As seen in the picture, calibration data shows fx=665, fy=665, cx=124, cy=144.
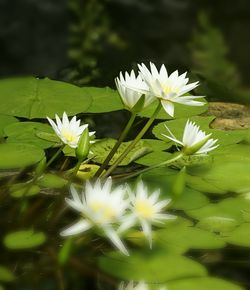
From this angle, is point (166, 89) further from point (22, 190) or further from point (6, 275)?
point (6, 275)

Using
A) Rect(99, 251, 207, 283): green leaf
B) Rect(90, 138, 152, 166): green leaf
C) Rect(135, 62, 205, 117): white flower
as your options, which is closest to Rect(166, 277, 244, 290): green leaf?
Rect(99, 251, 207, 283): green leaf

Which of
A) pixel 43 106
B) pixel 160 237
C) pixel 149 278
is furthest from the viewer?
pixel 43 106

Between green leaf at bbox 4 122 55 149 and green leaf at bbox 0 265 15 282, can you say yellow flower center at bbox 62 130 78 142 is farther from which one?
green leaf at bbox 0 265 15 282

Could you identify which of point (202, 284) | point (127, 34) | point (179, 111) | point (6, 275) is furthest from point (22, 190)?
point (127, 34)

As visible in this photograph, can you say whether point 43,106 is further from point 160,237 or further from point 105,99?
point 160,237

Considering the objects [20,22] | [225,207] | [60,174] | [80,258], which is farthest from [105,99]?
[20,22]

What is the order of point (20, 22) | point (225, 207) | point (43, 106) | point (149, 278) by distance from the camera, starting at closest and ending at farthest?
point (149, 278)
point (225, 207)
point (43, 106)
point (20, 22)
